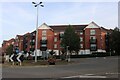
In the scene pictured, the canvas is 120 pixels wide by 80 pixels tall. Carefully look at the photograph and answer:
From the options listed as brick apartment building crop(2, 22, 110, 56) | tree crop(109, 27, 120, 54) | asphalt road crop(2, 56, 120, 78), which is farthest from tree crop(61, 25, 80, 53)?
asphalt road crop(2, 56, 120, 78)

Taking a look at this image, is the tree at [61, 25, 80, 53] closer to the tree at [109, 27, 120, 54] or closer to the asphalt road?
the tree at [109, 27, 120, 54]

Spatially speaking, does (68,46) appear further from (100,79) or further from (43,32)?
(100,79)

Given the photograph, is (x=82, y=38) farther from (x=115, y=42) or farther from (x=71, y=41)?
(x=71, y=41)

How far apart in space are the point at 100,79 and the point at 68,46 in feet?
258

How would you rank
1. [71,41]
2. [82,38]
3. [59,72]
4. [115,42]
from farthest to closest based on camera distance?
[82,38] → [115,42] → [71,41] → [59,72]

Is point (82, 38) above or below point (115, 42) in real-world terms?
above

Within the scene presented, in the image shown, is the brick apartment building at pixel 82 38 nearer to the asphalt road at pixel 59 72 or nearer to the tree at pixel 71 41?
the tree at pixel 71 41

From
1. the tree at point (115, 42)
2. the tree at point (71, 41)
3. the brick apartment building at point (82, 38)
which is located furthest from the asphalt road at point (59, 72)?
the brick apartment building at point (82, 38)

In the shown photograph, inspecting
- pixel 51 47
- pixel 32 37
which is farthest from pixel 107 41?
pixel 32 37

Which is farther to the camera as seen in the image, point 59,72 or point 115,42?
point 115,42

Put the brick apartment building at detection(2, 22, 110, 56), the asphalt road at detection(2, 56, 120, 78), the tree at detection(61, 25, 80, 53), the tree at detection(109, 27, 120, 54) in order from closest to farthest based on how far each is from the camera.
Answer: the asphalt road at detection(2, 56, 120, 78)
the tree at detection(61, 25, 80, 53)
the tree at detection(109, 27, 120, 54)
the brick apartment building at detection(2, 22, 110, 56)

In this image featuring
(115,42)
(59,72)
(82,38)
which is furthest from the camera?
(82,38)

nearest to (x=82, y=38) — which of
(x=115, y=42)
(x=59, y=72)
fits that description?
(x=115, y=42)

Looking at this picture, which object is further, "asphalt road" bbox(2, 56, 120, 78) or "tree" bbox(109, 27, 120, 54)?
"tree" bbox(109, 27, 120, 54)
